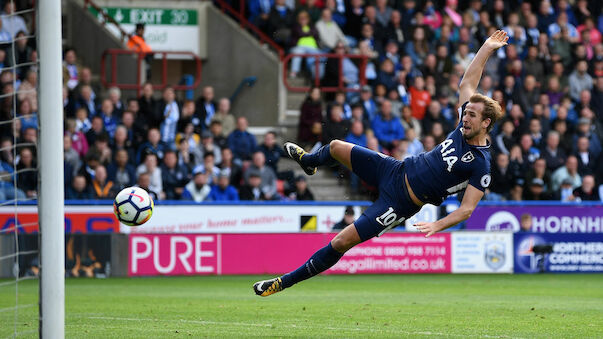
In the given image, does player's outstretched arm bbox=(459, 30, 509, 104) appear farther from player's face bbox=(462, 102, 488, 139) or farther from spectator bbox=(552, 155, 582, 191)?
spectator bbox=(552, 155, 582, 191)

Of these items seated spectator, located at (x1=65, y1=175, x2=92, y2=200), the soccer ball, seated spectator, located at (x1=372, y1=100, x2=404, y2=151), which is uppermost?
seated spectator, located at (x1=372, y1=100, x2=404, y2=151)

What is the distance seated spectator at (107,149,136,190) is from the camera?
18531 millimetres

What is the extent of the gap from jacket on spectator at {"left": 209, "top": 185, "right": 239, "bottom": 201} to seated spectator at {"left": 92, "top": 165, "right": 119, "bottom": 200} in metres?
1.74

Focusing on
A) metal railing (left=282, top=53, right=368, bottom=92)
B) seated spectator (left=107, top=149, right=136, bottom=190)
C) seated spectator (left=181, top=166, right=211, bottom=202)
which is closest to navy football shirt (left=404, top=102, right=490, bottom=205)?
seated spectator (left=181, top=166, right=211, bottom=202)

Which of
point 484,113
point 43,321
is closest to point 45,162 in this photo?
point 43,321

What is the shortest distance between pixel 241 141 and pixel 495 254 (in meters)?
5.26

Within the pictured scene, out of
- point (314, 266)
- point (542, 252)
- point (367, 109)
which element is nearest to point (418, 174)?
point (314, 266)

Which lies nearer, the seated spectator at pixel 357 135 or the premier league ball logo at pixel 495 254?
the premier league ball logo at pixel 495 254

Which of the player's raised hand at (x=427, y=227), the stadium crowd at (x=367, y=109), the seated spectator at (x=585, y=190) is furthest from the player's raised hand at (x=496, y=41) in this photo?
the seated spectator at (x=585, y=190)

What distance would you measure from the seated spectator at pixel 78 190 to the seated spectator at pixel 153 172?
103cm

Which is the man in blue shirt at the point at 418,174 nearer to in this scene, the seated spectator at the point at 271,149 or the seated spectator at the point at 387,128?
the seated spectator at the point at 271,149

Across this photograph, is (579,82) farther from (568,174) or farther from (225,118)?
(225,118)

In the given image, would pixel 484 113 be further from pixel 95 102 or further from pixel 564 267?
pixel 95 102

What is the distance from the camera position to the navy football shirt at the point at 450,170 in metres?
9.55
